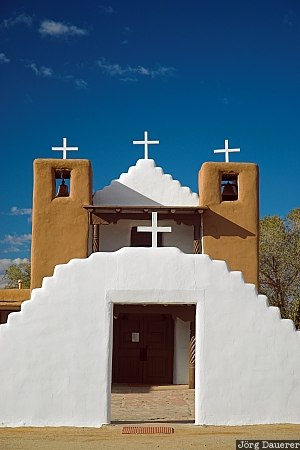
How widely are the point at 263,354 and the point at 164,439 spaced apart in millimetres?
2495

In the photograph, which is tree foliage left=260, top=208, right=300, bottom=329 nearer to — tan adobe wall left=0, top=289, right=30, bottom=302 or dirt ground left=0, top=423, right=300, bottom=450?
tan adobe wall left=0, top=289, right=30, bottom=302

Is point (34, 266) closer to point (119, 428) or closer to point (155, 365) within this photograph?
point (155, 365)

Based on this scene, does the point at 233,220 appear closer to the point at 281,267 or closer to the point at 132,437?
the point at 132,437

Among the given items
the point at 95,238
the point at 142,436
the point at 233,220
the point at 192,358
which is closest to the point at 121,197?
the point at 95,238

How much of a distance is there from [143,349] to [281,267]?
13339 millimetres

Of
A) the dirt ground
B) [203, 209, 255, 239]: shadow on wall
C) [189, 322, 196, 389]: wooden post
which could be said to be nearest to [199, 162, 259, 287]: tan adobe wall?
[203, 209, 255, 239]: shadow on wall

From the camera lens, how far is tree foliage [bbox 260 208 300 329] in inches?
1187

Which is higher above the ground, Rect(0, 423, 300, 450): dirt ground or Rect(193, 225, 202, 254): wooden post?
Rect(193, 225, 202, 254): wooden post

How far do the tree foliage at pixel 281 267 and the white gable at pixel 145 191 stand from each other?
12.5 m

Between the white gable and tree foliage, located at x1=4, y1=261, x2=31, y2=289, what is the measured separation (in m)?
25.7

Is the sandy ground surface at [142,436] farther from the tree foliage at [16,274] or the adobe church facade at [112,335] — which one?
the tree foliage at [16,274]

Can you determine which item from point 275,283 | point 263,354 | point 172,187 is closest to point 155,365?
point 172,187

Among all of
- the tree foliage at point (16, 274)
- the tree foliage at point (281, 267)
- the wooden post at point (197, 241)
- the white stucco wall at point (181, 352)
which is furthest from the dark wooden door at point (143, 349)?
the tree foliage at point (16, 274)

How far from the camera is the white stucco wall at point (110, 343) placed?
10906mm
